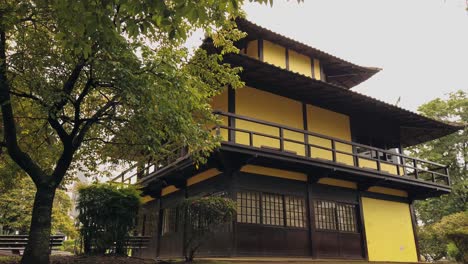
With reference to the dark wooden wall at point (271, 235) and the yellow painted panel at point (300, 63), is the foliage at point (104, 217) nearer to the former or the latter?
the dark wooden wall at point (271, 235)

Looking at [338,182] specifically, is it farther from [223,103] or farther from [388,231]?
[223,103]

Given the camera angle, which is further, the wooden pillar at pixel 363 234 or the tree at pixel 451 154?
the tree at pixel 451 154

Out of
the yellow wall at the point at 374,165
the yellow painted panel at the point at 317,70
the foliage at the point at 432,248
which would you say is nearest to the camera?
the yellow wall at the point at 374,165

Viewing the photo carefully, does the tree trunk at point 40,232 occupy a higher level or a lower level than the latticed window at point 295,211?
lower

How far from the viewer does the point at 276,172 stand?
48.6ft

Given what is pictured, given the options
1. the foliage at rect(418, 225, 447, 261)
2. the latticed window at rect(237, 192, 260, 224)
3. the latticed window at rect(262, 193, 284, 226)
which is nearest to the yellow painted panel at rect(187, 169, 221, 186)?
the latticed window at rect(237, 192, 260, 224)

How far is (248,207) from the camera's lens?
13672 millimetres

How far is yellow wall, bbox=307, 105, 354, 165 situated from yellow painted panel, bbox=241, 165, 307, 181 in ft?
4.40

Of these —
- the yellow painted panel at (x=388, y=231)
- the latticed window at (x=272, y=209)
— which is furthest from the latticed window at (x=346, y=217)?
the latticed window at (x=272, y=209)

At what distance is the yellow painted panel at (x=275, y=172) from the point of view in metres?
14.1

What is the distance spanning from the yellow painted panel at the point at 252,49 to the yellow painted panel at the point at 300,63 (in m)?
1.97

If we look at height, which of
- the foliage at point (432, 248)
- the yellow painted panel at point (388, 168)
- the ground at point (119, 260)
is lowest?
the ground at point (119, 260)

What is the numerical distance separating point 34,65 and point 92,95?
321 cm

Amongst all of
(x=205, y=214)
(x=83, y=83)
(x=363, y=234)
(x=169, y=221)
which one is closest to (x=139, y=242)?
(x=169, y=221)
